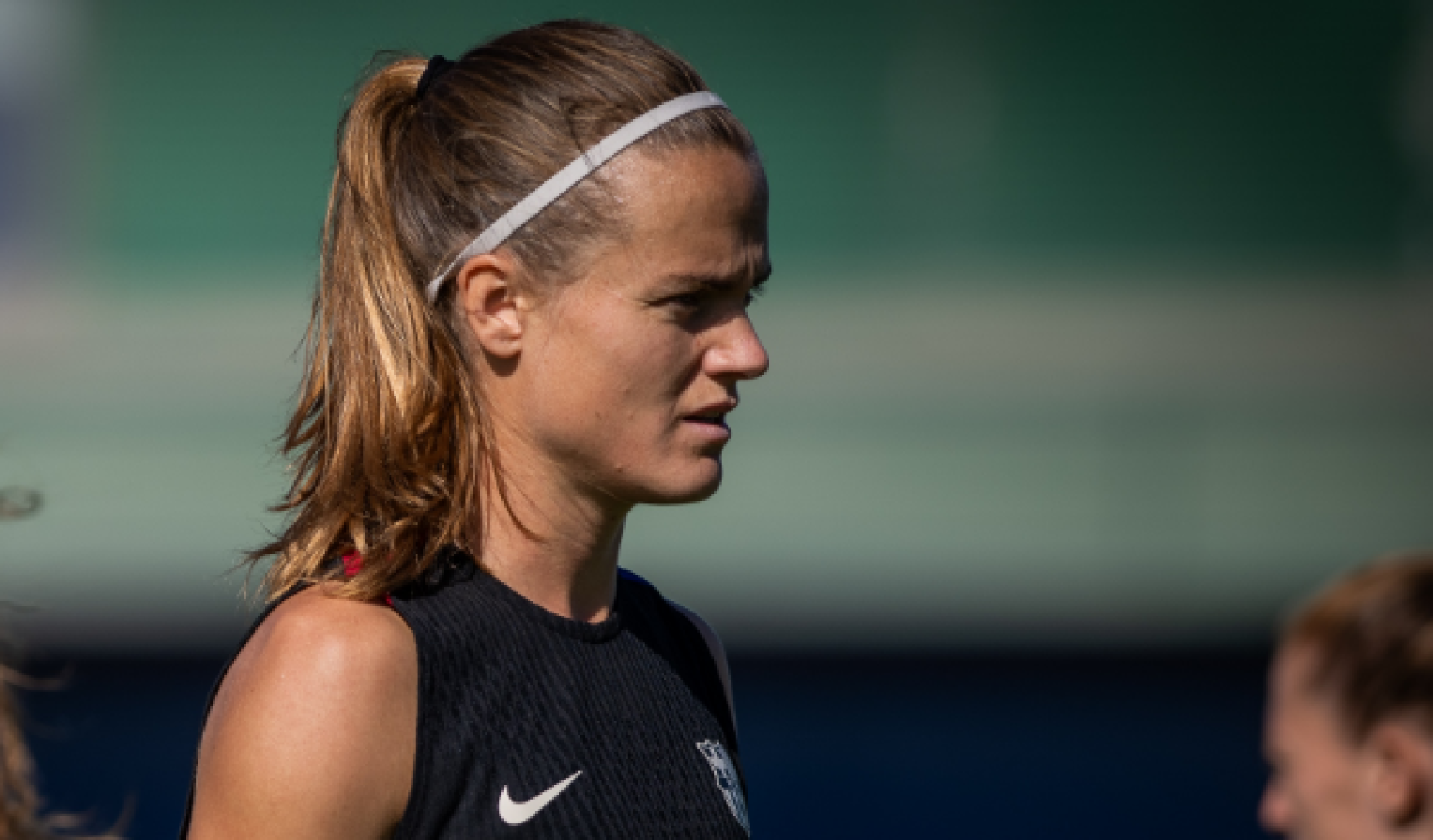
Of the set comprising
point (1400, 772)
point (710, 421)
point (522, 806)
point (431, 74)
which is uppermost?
point (431, 74)

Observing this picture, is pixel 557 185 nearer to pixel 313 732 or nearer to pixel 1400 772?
pixel 313 732

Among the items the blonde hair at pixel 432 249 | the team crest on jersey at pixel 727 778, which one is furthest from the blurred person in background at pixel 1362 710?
the blonde hair at pixel 432 249

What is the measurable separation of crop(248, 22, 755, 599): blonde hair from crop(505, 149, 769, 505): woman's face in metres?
0.03

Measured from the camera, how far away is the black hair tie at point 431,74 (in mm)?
1912

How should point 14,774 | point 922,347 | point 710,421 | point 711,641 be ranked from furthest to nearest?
1. point 922,347
2. point 711,641
3. point 710,421
4. point 14,774

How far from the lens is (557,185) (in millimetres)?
1777

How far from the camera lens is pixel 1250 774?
6102 millimetres

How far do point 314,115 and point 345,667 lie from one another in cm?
537

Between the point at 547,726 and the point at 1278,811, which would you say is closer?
the point at 1278,811

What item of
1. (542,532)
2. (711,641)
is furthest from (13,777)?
A: (711,641)

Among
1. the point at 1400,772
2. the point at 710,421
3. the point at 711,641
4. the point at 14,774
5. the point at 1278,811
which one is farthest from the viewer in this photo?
the point at 711,641

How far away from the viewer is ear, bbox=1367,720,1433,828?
4.76 feet

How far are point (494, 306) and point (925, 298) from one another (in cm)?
501

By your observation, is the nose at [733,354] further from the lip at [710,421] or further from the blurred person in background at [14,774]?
the blurred person in background at [14,774]
